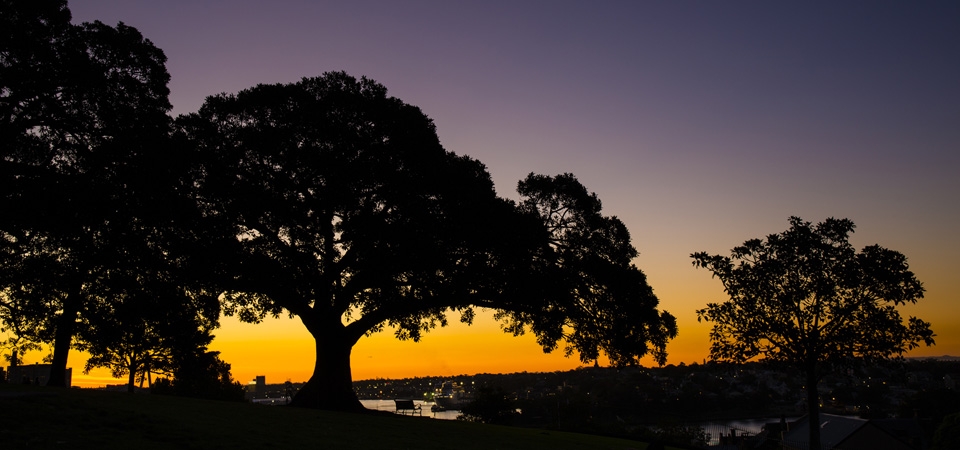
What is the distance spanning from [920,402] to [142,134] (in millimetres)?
136811

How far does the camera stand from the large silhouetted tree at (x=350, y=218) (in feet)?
92.2

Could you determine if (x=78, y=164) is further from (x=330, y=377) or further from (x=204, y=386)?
(x=204, y=386)

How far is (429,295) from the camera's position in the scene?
2945cm

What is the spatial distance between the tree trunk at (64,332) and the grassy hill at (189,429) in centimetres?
822

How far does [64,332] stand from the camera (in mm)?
27516

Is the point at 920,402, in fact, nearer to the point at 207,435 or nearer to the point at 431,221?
the point at 431,221

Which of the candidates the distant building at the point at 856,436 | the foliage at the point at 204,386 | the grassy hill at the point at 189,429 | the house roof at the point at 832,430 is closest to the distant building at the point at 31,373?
the foliage at the point at 204,386

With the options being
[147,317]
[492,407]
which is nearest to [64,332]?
[147,317]

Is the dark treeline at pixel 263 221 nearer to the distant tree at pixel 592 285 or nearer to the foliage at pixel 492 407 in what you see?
the distant tree at pixel 592 285

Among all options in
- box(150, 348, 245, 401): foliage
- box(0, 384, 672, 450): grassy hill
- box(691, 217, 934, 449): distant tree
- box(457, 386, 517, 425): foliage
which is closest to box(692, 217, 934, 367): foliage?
box(691, 217, 934, 449): distant tree

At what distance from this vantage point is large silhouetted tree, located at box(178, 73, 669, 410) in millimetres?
28109

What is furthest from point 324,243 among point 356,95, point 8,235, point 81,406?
point 81,406

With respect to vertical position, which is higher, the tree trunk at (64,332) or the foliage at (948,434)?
the tree trunk at (64,332)

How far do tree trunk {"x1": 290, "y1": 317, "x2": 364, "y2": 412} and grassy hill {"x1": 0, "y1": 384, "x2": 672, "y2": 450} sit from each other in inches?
296
